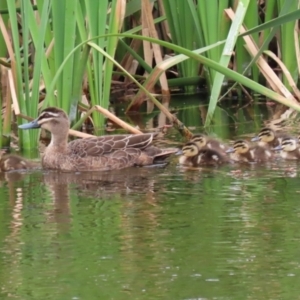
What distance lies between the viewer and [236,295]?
4.50 metres

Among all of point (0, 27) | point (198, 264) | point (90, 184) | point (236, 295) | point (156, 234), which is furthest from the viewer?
point (0, 27)

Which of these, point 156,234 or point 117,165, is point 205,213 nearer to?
point 156,234

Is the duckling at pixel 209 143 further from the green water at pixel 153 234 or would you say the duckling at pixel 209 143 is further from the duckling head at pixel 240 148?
the green water at pixel 153 234

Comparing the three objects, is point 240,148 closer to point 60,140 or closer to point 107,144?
point 107,144

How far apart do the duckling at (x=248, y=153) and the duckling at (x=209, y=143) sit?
0.05 meters

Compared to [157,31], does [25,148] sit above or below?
below

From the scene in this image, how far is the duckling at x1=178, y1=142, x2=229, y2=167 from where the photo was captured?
7.73 metres

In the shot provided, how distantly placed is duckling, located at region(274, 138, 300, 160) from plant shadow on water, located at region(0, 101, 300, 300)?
16 cm

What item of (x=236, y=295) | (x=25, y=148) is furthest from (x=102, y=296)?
(x=25, y=148)

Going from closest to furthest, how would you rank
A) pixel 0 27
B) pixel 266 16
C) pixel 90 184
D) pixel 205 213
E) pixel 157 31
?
pixel 205 213, pixel 90 184, pixel 0 27, pixel 266 16, pixel 157 31

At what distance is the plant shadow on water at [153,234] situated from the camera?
15.4ft

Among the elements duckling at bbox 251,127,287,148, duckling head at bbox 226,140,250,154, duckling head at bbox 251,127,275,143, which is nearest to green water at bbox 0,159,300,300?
duckling head at bbox 226,140,250,154

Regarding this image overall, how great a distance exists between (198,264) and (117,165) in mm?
2996

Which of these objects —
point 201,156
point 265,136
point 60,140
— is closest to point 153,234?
point 201,156
